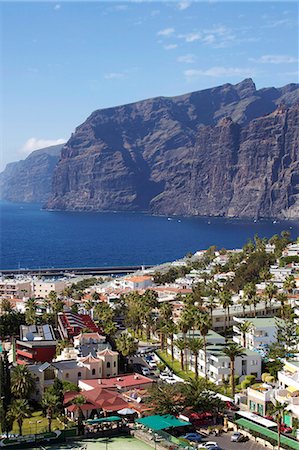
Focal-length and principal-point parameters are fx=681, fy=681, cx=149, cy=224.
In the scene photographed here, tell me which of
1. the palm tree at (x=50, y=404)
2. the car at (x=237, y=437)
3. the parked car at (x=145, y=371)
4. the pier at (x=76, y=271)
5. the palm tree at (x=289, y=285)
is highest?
the palm tree at (x=289, y=285)

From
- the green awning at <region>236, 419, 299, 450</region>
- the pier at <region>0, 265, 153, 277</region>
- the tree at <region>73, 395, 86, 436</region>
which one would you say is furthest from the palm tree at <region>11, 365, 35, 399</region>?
the pier at <region>0, 265, 153, 277</region>

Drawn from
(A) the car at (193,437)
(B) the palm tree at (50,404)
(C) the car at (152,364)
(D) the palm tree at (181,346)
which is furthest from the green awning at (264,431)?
(C) the car at (152,364)

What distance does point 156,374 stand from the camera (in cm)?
4747

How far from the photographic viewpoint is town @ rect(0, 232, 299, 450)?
34.3 metres

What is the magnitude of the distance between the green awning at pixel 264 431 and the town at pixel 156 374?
95 mm

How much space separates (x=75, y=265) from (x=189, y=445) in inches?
4799

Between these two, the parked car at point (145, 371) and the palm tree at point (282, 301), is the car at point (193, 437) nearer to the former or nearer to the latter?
the parked car at point (145, 371)

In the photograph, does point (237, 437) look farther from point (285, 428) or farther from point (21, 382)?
point (21, 382)

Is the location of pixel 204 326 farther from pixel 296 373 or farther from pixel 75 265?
pixel 75 265

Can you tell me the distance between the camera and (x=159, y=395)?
37.3m

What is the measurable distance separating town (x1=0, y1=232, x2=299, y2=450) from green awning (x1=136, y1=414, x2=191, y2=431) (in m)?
0.05

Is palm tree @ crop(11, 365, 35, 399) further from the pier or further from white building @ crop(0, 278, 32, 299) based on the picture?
the pier

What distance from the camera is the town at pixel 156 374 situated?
34.3 m

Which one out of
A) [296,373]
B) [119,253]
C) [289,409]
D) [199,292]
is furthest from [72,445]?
[119,253]
